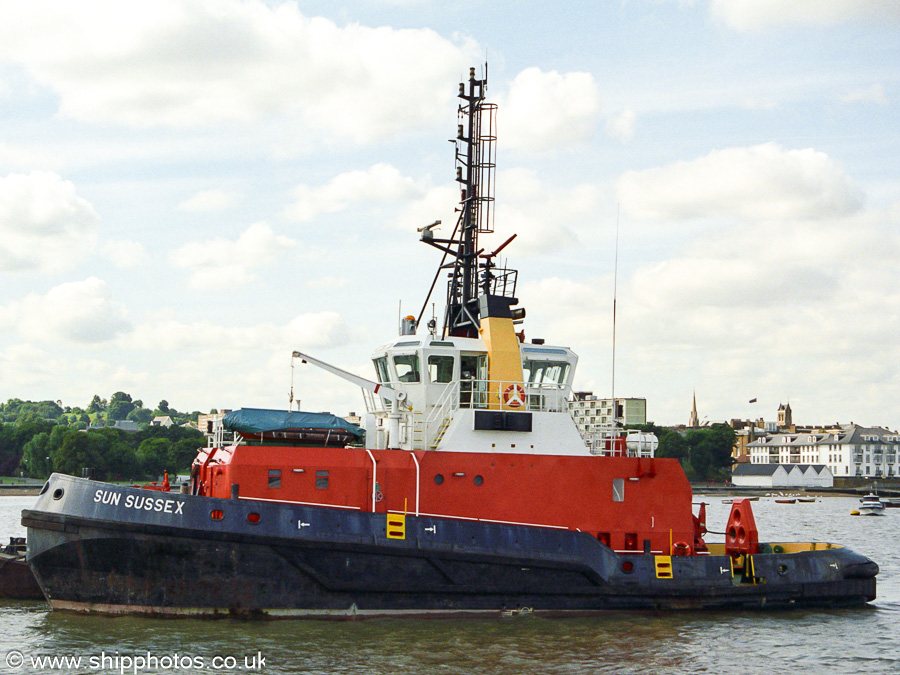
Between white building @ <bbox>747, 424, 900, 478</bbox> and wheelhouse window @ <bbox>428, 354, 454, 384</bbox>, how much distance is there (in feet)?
395

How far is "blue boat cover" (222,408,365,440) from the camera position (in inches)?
559

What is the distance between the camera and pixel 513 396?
48.9ft

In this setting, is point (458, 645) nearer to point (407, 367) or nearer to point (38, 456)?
point (407, 367)

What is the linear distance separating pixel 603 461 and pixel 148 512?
6781mm

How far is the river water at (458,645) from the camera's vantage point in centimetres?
1190

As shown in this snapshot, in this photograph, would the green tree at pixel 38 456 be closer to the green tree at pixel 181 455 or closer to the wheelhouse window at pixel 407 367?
the green tree at pixel 181 455

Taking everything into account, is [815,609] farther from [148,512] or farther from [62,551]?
[62,551]

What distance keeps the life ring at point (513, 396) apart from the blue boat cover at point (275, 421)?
2441 mm

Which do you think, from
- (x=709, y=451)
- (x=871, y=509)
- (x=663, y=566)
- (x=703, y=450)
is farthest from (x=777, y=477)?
(x=663, y=566)

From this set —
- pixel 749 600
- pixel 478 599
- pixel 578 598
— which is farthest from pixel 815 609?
pixel 478 599

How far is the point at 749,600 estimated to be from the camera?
596 inches

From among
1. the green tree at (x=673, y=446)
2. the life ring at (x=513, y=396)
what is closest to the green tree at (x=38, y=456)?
the green tree at (x=673, y=446)

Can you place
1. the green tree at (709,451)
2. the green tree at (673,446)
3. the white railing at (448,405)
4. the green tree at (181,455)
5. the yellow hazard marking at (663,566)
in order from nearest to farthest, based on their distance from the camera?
the yellow hazard marking at (663,566)
the white railing at (448,405)
the green tree at (181,455)
the green tree at (673,446)
the green tree at (709,451)

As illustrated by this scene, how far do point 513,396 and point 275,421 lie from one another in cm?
368
